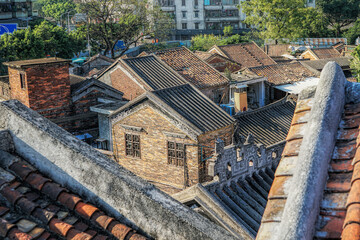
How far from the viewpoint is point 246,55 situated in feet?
128

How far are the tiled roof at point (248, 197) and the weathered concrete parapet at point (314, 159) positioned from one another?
6.24 meters

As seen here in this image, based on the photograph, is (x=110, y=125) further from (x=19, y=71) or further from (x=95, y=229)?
(x=95, y=229)

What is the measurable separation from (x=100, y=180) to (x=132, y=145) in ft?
43.4

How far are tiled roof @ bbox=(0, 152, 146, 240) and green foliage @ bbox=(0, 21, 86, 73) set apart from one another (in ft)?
114

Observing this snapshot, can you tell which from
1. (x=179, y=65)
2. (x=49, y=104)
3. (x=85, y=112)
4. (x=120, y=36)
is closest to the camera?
(x=49, y=104)

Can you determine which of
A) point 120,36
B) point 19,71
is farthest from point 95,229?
point 120,36

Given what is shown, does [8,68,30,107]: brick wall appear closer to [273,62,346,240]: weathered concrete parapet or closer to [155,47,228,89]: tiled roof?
[155,47,228,89]: tiled roof

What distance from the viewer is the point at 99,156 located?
588 cm

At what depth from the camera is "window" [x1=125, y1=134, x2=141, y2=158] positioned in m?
18.6

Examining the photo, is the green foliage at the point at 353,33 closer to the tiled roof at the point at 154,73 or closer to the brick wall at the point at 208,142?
the tiled roof at the point at 154,73

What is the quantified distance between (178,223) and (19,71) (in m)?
15.9

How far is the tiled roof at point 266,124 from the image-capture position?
18.8m

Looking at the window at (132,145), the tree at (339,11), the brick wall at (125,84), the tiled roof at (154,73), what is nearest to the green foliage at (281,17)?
the tree at (339,11)

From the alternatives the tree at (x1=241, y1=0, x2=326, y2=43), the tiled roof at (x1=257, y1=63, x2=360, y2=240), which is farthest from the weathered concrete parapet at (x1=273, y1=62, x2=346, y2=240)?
the tree at (x1=241, y1=0, x2=326, y2=43)
